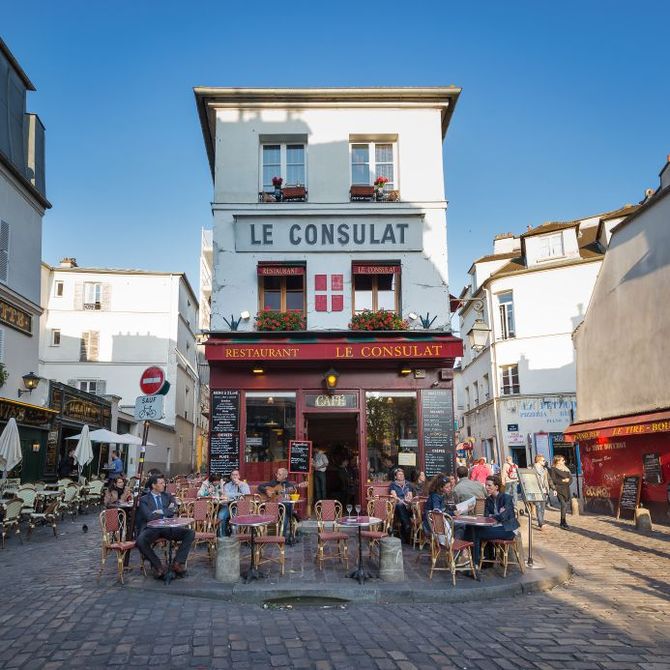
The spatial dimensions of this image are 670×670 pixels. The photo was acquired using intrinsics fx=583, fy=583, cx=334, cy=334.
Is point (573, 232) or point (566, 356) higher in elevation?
point (573, 232)

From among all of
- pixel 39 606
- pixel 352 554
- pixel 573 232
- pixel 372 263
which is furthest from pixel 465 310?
pixel 39 606

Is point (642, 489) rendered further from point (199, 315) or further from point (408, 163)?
point (199, 315)

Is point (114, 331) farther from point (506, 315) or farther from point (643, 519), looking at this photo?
point (643, 519)

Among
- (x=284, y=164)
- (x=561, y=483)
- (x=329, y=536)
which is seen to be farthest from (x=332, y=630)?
(x=284, y=164)

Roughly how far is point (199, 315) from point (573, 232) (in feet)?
83.0

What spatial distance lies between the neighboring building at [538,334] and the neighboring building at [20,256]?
17.2 metres

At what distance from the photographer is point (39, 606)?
6.56m

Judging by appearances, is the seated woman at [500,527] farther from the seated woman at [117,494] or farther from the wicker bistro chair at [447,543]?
the seated woman at [117,494]

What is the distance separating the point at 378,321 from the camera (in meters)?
13.3

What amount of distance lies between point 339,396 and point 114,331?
21586 millimetres

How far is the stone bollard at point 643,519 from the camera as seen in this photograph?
12.5 meters

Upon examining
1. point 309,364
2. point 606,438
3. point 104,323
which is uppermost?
point 104,323

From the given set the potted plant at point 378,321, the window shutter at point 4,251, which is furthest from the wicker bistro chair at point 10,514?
the potted plant at point 378,321

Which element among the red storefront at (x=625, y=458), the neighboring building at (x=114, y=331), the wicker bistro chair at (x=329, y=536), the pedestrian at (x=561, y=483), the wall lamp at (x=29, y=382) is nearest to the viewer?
the wicker bistro chair at (x=329, y=536)
